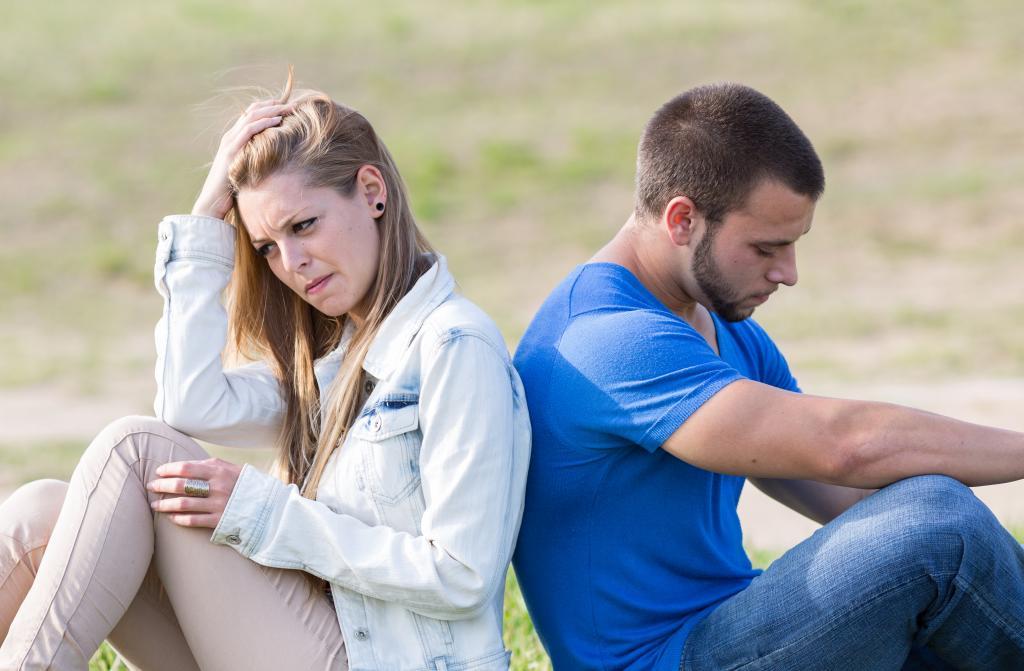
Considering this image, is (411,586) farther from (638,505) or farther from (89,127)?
(89,127)

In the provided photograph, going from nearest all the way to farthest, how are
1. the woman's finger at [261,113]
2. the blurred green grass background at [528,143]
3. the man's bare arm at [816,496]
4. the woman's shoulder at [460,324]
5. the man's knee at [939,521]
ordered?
the man's knee at [939,521]
the woman's shoulder at [460,324]
the woman's finger at [261,113]
the man's bare arm at [816,496]
the blurred green grass background at [528,143]

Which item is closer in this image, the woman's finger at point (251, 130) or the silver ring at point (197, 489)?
the silver ring at point (197, 489)

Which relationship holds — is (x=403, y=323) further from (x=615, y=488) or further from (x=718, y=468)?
(x=718, y=468)

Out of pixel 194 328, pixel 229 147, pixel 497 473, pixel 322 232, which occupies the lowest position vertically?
pixel 497 473

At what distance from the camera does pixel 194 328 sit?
117 inches

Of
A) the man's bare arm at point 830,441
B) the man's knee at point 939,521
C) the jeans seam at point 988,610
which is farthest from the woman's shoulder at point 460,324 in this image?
the jeans seam at point 988,610

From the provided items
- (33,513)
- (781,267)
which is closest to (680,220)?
(781,267)

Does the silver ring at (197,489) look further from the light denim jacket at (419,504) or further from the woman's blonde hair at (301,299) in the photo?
the woman's blonde hair at (301,299)

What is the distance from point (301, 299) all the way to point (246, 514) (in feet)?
2.31

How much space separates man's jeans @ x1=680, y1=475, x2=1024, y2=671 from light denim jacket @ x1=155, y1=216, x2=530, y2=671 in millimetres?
470

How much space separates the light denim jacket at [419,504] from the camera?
253 cm

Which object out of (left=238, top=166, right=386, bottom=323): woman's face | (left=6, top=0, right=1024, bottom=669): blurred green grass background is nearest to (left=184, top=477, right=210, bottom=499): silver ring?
(left=238, top=166, right=386, bottom=323): woman's face

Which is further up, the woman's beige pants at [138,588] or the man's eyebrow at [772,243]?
the man's eyebrow at [772,243]

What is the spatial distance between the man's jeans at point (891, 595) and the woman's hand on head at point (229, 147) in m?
1.38
